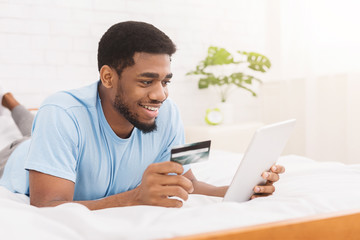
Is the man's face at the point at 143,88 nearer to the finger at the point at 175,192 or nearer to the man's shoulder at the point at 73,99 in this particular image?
Result: the man's shoulder at the point at 73,99

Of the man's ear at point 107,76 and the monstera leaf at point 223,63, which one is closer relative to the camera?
the man's ear at point 107,76

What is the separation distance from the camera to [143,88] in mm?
1229

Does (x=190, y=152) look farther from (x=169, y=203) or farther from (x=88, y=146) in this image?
(x=88, y=146)

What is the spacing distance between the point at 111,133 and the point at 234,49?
266 cm

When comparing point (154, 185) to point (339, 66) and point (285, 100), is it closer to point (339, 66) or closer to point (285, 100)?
point (339, 66)

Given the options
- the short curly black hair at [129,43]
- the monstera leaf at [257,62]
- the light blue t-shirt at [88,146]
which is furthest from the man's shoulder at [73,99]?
the monstera leaf at [257,62]

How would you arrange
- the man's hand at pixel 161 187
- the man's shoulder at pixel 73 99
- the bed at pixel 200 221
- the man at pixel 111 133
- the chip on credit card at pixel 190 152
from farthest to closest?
the man's shoulder at pixel 73 99
the man at pixel 111 133
the man's hand at pixel 161 187
the chip on credit card at pixel 190 152
the bed at pixel 200 221

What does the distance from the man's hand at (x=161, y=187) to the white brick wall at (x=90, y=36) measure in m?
2.22

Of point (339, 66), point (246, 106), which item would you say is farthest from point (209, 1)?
point (339, 66)

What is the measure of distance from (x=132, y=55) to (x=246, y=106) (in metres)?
2.71

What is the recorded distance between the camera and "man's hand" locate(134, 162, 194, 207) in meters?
0.95

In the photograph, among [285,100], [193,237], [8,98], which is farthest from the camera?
[285,100]

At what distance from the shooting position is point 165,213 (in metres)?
0.85

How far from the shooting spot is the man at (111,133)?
3.55 ft
